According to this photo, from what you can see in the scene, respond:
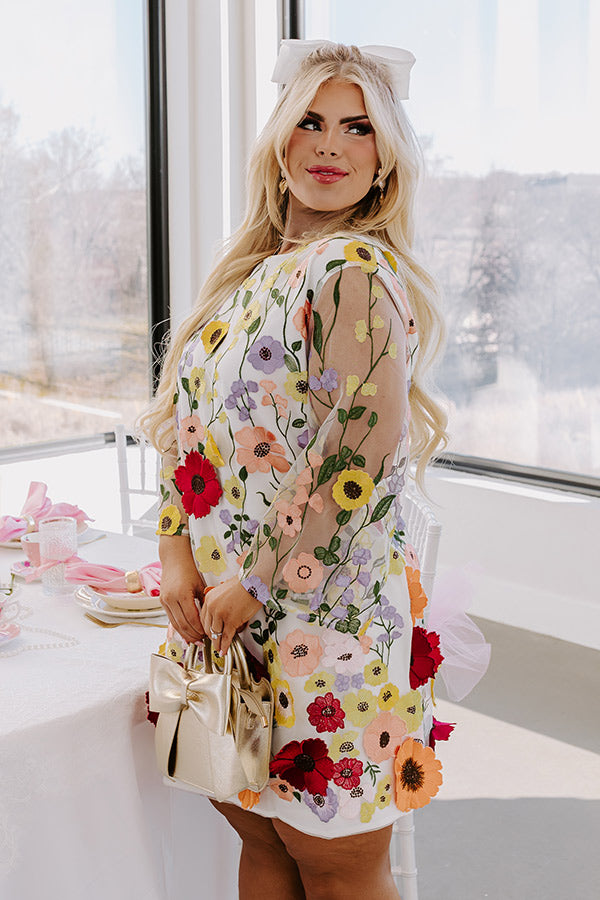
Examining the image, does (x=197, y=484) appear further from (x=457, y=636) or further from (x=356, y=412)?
(x=457, y=636)

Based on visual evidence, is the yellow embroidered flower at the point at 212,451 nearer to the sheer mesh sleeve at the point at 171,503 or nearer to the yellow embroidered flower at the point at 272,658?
the sheer mesh sleeve at the point at 171,503

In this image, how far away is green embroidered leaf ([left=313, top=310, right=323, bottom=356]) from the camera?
1.11 meters

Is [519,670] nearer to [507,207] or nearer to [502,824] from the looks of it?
[502,824]

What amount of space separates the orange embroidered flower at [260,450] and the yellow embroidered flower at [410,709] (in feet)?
1.12

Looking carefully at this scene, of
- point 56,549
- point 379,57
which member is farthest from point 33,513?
point 379,57

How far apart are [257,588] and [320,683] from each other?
5.6 inches

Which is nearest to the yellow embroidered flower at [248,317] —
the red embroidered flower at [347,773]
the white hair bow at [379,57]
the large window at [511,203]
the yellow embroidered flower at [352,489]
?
the yellow embroidered flower at [352,489]

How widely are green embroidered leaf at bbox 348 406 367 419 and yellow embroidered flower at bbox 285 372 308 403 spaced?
70mm

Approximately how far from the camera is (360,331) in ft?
3.59

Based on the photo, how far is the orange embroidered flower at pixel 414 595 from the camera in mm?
1241

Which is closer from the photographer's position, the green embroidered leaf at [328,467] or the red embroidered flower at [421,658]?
the green embroidered leaf at [328,467]

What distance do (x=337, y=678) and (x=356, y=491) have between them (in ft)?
0.78

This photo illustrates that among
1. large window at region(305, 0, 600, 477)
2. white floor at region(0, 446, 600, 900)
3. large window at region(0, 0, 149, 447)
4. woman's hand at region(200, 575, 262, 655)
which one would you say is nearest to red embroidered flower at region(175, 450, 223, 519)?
woman's hand at region(200, 575, 262, 655)

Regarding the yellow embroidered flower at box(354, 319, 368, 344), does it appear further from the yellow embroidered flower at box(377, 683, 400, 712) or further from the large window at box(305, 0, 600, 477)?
the large window at box(305, 0, 600, 477)
